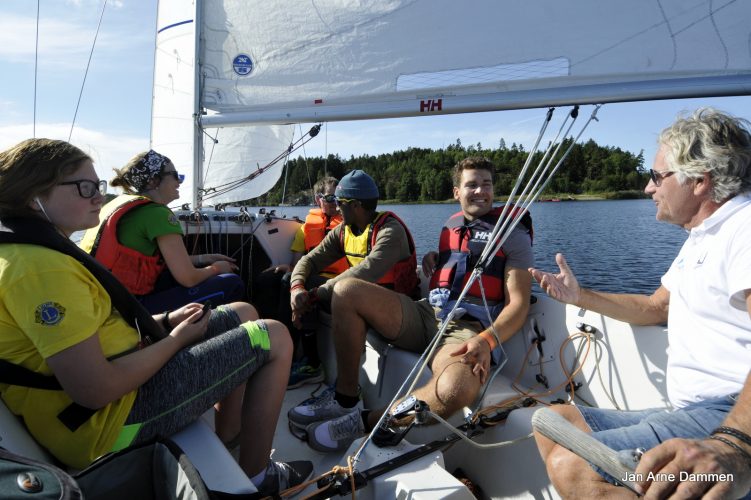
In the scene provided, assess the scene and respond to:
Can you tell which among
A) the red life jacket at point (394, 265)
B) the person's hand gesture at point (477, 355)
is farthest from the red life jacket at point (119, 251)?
the person's hand gesture at point (477, 355)

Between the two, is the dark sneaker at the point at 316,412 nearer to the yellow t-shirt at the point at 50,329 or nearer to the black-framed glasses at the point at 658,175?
the yellow t-shirt at the point at 50,329

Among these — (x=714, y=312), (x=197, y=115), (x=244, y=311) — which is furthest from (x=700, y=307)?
(x=197, y=115)

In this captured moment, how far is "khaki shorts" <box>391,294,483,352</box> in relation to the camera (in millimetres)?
2289

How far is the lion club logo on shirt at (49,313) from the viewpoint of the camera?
1.11 m

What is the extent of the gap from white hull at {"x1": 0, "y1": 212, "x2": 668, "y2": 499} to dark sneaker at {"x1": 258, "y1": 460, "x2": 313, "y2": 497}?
0.15 metres

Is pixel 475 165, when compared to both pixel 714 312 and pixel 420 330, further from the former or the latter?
pixel 714 312

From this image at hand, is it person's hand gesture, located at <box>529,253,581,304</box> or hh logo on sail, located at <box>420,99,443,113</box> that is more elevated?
hh logo on sail, located at <box>420,99,443,113</box>

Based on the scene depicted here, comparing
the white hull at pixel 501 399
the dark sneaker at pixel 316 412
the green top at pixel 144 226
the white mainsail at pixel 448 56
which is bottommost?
the dark sneaker at pixel 316 412

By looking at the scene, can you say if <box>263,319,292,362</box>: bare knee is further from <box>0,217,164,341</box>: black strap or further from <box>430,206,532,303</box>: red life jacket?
<box>430,206,532,303</box>: red life jacket

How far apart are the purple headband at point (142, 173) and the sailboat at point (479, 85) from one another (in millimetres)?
826

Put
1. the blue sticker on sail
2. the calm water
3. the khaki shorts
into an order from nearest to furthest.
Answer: the khaki shorts → the blue sticker on sail → the calm water

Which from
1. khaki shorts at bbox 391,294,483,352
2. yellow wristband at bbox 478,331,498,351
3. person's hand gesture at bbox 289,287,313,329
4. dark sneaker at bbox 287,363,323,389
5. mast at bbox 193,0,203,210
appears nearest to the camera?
yellow wristband at bbox 478,331,498,351

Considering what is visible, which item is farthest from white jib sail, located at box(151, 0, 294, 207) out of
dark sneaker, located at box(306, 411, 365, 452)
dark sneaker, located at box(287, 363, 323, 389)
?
dark sneaker, located at box(306, 411, 365, 452)

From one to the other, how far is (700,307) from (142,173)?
2609 mm
